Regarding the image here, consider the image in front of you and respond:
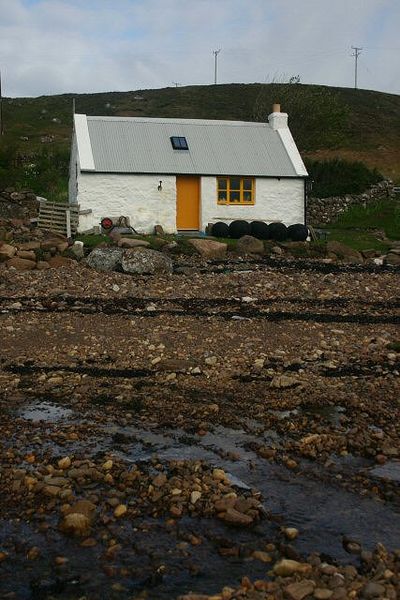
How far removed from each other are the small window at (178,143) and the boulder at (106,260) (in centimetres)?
1086

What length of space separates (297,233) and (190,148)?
22.7ft

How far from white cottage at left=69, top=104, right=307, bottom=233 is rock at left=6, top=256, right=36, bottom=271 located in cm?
714

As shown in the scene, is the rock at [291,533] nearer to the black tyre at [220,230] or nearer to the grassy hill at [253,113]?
the black tyre at [220,230]

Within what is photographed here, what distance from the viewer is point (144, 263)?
795 inches

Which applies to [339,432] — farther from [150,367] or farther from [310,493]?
[150,367]

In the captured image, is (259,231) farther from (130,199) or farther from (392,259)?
(392,259)

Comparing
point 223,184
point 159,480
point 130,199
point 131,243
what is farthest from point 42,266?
point 159,480

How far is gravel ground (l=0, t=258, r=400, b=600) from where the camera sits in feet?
16.9

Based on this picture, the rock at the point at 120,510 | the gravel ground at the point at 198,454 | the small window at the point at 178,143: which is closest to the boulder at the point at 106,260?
the gravel ground at the point at 198,454

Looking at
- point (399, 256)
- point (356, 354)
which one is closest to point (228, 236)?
point (399, 256)

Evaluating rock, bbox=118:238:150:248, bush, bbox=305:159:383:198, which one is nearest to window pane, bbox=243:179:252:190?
rock, bbox=118:238:150:248

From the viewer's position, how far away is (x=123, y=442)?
7770 mm

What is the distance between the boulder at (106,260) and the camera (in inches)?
808

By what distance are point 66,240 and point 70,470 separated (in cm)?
1758
